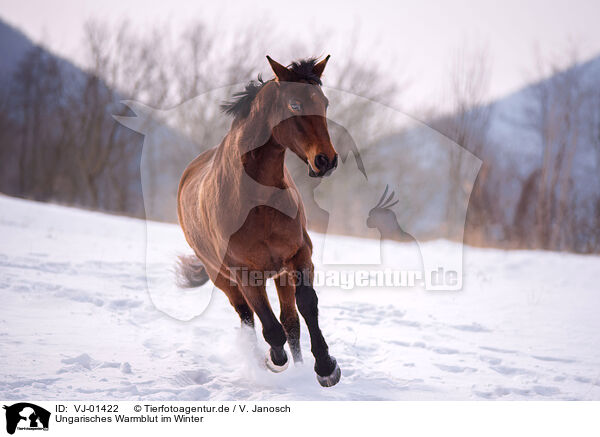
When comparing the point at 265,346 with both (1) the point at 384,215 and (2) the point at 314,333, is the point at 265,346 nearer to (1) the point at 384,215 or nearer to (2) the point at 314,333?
(2) the point at 314,333

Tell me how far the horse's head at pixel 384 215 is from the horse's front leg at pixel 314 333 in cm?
61

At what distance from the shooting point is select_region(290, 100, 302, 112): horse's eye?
1.95 metres

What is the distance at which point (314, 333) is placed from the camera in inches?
91.0

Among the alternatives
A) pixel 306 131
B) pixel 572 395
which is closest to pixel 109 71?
pixel 306 131

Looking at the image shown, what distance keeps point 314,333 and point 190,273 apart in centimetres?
169

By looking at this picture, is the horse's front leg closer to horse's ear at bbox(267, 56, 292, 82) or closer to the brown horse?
the brown horse

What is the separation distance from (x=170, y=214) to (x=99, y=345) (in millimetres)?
4797

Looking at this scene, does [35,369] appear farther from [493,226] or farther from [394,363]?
[493,226]

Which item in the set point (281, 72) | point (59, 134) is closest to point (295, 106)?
point (281, 72)

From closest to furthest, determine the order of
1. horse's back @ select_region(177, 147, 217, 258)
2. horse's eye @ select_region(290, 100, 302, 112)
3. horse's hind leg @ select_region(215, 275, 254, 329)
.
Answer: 1. horse's eye @ select_region(290, 100, 302, 112)
2. horse's back @ select_region(177, 147, 217, 258)
3. horse's hind leg @ select_region(215, 275, 254, 329)

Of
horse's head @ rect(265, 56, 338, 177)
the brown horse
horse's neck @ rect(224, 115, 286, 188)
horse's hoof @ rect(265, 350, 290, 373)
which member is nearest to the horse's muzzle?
horse's head @ rect(265, 56, 338, 177)

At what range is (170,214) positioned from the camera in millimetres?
7426
